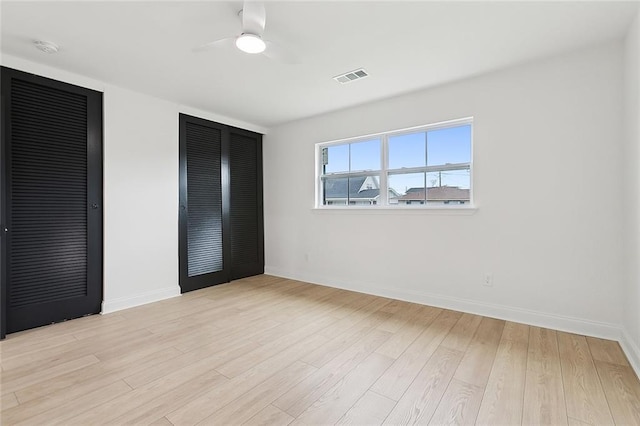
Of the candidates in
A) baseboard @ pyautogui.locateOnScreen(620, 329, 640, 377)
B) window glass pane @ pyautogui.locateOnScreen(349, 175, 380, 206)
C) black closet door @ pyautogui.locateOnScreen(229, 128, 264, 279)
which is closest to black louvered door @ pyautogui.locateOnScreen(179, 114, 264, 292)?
black closet door @ pyautogui.locateOnScreen(229, 128, 264, 279)

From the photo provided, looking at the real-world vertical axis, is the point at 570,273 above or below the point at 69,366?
above

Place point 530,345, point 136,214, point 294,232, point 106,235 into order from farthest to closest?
point 294,232
point 136,214
point 106,235
point 530,345

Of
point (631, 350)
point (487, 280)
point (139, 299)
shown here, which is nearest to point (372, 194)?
point (487, 280)

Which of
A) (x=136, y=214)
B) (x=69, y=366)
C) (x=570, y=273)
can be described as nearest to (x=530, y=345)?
(x=570, y=273)

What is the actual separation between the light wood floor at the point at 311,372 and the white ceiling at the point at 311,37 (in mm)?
2509

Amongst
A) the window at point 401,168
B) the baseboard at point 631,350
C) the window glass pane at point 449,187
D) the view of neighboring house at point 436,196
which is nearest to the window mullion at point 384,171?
the window at point 401,168

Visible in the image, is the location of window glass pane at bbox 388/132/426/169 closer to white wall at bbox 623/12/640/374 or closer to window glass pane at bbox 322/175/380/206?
window glass pane at bbox 322/175/380/206

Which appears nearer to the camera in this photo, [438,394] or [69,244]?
[438,394]

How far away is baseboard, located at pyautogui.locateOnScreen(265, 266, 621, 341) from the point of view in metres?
2.51

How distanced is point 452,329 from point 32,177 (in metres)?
4.22

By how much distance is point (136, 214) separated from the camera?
3459 mm

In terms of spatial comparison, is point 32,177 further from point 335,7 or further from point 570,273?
point 570,273

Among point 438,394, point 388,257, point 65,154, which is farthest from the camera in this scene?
point 388,257

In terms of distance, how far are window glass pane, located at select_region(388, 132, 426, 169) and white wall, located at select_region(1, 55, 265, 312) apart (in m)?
2.83
